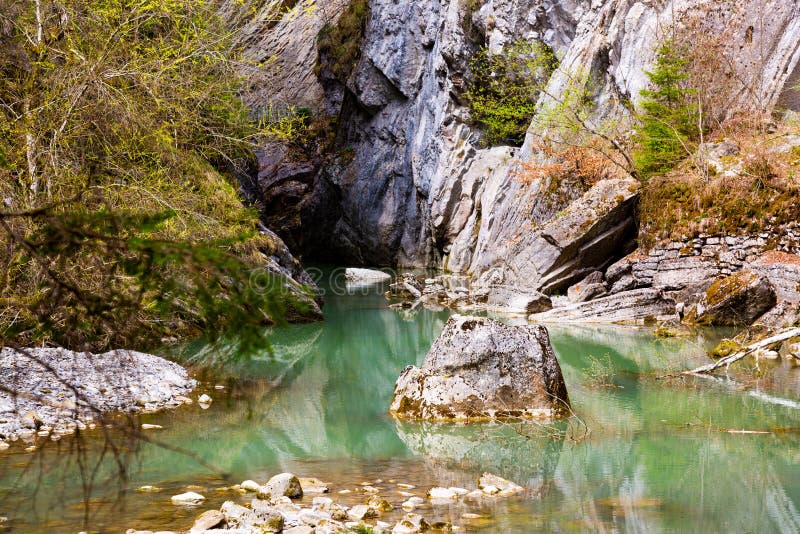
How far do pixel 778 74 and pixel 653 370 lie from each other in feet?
34.9

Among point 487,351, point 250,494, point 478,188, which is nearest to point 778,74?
point 478,188

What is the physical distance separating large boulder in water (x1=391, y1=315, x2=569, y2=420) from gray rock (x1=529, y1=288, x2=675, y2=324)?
711cm

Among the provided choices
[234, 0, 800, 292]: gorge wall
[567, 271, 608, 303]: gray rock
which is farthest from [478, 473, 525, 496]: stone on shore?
[567, 271, 608, 303]: gray rock

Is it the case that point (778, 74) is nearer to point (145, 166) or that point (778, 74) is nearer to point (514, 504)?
point (145, 166)

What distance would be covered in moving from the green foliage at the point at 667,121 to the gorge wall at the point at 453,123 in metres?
0.81

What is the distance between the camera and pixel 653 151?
17.5m

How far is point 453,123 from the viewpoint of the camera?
1076 inches

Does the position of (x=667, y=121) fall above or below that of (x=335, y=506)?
above

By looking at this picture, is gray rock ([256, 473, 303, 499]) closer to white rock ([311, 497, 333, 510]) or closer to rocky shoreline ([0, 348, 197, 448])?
white rock ([311, 497, 333, 510])

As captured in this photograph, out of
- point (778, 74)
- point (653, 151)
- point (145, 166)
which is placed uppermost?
point (778, 74)

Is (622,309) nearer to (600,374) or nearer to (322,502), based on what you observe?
(600,374)

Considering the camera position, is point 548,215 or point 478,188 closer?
point 548,215

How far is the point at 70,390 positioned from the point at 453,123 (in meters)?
21.0

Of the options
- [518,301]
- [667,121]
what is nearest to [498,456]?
[518,301]
